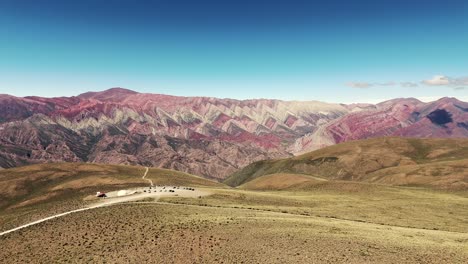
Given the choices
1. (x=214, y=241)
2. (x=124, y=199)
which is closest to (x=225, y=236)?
(x=214, y=241)

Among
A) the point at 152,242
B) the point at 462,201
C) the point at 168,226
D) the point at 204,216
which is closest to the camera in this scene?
the point at 152,242

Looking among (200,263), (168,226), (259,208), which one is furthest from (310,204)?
(200,263)

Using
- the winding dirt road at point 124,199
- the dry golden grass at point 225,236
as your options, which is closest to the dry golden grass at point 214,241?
the dry golden grass at point 225,236

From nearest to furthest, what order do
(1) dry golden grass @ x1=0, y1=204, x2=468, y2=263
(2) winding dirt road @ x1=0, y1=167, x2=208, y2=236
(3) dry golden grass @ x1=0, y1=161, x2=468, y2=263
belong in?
1. (1) dry golden grass @ x1=0, y1=204, x2=468, y2=263
2. (3) dry golden grass @ x1=0, y1=161, x2=468, y2=263
3. (2) winding dirt road @ x1=0, y1=167, x2=208, y2=236

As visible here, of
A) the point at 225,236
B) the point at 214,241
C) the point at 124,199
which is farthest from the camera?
the point at 124,199

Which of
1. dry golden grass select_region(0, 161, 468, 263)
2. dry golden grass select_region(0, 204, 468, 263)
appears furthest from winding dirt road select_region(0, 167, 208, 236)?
dry golden grass select_region(0, 204, 468, 263)

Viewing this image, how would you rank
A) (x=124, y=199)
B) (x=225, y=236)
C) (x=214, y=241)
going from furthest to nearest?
(x=124, y=199)
(x=225, y=236)
(x=214, y=241)

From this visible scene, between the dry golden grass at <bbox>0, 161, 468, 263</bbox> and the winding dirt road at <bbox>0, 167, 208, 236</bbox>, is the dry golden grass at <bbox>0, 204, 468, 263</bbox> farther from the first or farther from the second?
the winding dirt road at <bbox>0, 167, 208, 236</bbox>

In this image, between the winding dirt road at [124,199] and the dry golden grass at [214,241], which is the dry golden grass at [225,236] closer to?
the dry golden grass at [214,241]

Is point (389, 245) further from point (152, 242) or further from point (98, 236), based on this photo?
point (98, 236)

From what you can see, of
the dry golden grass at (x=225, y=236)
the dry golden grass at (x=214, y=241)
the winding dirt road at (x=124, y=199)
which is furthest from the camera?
the winding dirt road at (x=124, y=199)

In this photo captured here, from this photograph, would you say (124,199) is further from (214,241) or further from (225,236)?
(214,241)
